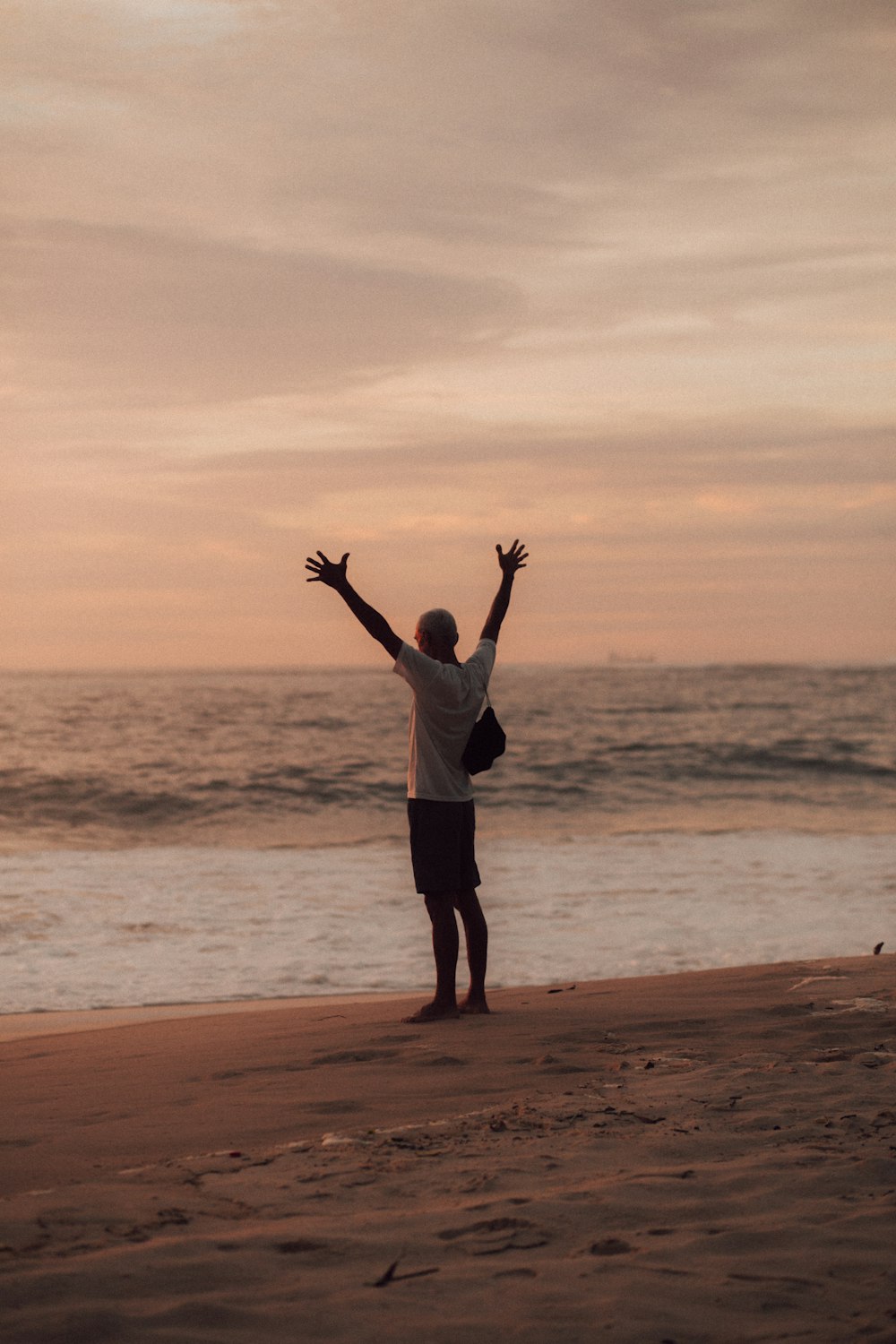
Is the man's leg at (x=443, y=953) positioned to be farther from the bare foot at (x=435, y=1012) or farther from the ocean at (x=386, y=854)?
the ocean at (x=386, y=854)

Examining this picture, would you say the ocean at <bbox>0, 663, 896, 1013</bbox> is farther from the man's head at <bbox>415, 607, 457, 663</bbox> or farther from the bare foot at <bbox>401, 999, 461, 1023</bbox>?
the man's head at <bbox>415, 607, 457, 663</bbox>

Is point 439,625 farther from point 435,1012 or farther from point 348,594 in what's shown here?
point 435,1012

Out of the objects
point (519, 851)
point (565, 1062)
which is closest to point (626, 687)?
point (519, 851)

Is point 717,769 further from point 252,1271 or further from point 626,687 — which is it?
point 626,687

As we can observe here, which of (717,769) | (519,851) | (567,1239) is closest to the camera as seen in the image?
(567,1239)

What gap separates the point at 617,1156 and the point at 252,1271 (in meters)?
1.24

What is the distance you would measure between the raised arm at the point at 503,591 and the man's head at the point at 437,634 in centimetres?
26

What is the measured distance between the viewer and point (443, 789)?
5625mm

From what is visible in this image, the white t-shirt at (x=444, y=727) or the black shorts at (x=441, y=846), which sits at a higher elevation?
the white t-shirt at (x=444, y=727)

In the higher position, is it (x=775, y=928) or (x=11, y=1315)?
(x=11, y=1315)

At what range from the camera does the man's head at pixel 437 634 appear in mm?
5715

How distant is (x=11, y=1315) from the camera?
254 cm

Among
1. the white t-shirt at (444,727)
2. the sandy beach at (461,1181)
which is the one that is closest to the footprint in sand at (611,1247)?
the sandy beach at (461,1181)

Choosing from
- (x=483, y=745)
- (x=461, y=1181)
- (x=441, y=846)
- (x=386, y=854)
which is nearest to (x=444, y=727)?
(x=483, y=745)
